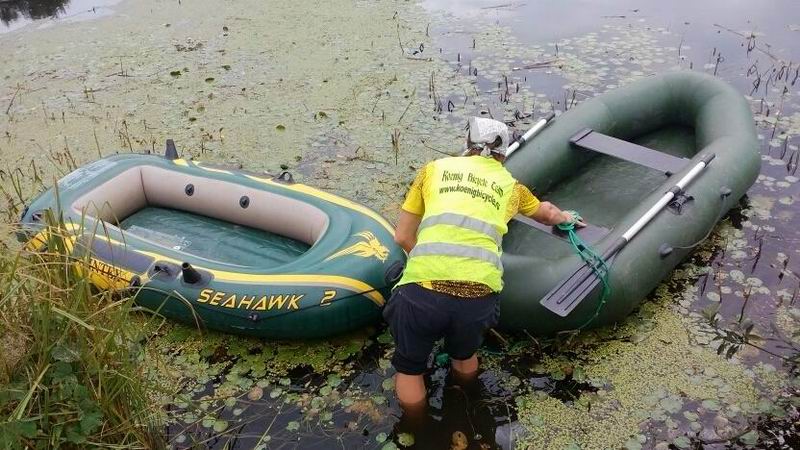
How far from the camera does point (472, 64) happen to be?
6230mm

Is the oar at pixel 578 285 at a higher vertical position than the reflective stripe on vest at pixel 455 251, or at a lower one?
lower

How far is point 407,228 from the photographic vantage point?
2725 mm

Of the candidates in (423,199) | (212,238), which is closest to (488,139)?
(423,199)

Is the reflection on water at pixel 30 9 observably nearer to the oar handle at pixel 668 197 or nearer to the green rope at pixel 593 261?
the green rope at pixel 593 261

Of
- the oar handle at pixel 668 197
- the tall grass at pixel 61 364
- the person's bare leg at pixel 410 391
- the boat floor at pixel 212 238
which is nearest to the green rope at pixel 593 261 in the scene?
the oar handle at pixel 668 197

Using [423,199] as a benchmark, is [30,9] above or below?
above

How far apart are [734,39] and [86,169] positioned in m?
5.93

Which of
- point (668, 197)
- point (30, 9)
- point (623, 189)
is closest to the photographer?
point (668, 197)

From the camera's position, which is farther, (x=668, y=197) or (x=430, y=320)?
(x=668, y=197)

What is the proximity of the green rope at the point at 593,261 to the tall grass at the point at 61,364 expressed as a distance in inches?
74.4

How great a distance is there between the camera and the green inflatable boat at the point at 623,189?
292cm

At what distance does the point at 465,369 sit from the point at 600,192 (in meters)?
1.66

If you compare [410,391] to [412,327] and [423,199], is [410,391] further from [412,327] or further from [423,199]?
[423,199]

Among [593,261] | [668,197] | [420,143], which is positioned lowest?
[420,143]
